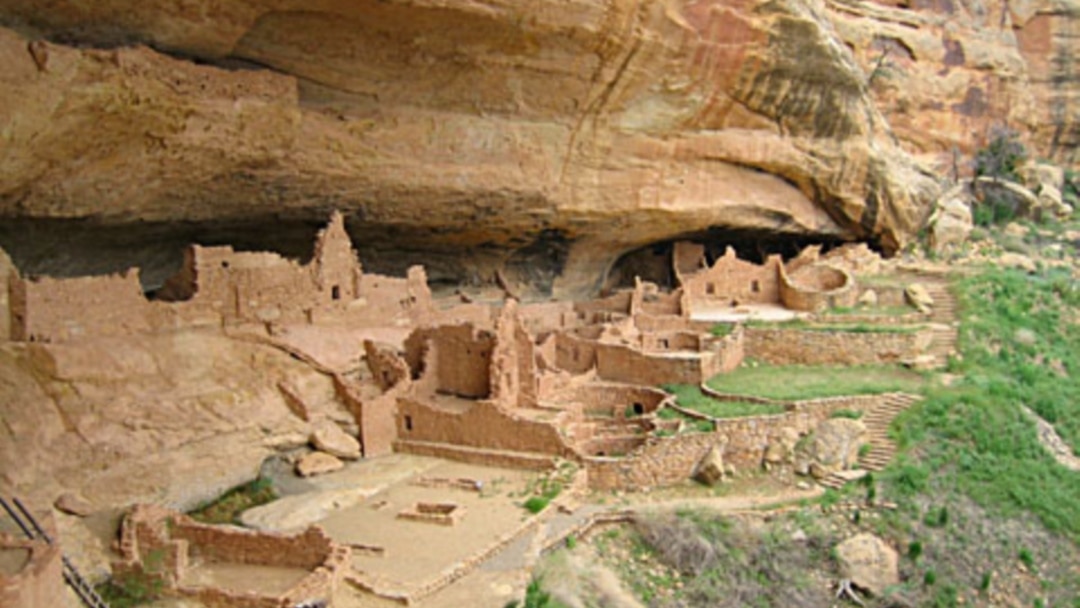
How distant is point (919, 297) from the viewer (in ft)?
82.5

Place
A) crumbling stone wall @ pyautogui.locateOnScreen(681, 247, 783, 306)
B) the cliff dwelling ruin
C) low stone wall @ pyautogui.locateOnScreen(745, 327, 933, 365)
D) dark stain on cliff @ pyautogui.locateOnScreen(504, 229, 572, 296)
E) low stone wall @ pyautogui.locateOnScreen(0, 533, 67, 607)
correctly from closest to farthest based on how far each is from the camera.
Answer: low stone wall @ pyautogui.locateOnScreen(0, 533, 67, 607), the cliff dwelling ruin, low stone wall @ pyautogui.locateOnScreen(745, 327, 933, 365), dark stain on cliff @ pyautogui.locateOnScreen(504, 229, 572, 296), crumbling stone wall @ pyautogui.locateOnScreen(681, 247, 783, 306)

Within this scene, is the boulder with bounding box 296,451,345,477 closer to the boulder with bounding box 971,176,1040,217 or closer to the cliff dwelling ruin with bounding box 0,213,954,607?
the cliff dwelling ruin with bounding box 0,213,954,607

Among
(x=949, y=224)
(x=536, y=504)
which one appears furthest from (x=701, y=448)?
(x=949, y=224)

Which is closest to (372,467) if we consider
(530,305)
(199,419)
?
(199,419)

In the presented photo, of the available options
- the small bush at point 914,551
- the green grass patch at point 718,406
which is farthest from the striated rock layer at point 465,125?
the small bush at point 914,551

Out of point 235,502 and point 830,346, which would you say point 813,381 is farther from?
point 235,502

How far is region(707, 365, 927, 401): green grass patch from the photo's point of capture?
65.5ft

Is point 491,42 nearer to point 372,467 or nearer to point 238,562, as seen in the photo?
point 372,467

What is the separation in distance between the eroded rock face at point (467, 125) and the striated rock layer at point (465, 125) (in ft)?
0.14

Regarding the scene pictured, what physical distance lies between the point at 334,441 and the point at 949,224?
834 inches

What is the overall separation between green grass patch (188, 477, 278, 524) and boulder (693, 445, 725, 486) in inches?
271

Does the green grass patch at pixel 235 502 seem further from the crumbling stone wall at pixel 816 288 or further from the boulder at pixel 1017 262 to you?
the boulder at pixel 1017 262

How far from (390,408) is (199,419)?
10.9 ft

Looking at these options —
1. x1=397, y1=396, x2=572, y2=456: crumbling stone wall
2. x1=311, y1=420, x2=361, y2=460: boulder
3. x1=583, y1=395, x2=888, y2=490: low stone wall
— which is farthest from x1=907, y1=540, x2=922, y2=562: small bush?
x1=311, y1=420, x2=361, y2=460: boulder
